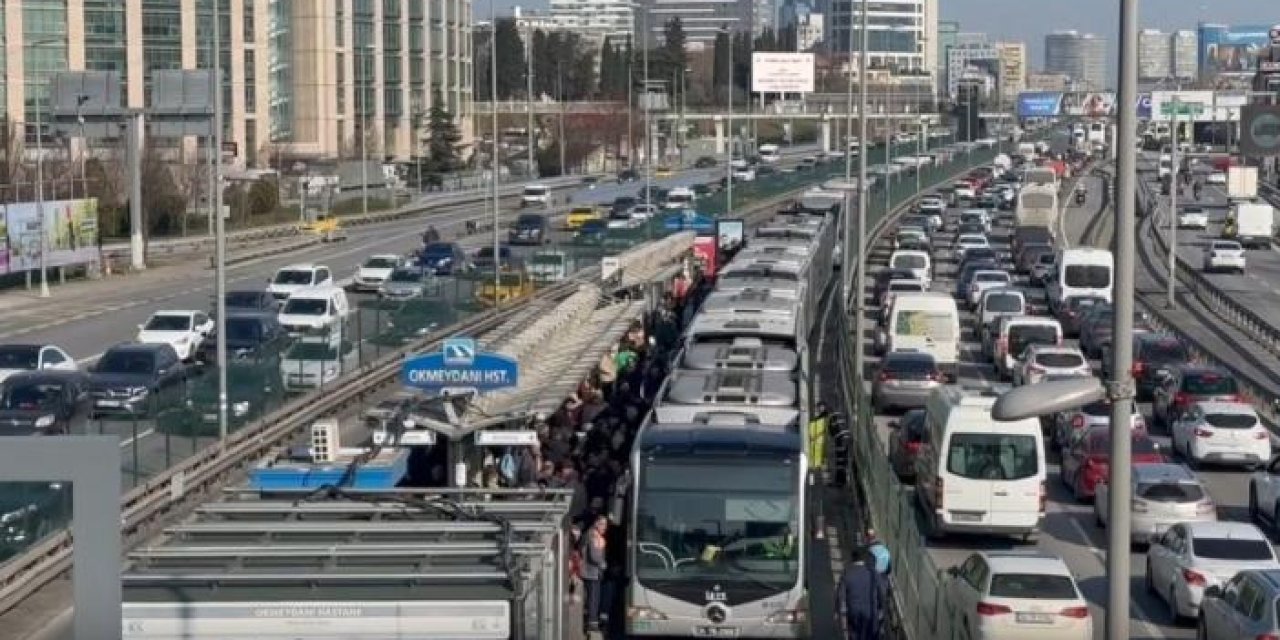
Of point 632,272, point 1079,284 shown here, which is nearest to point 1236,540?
point 632,272

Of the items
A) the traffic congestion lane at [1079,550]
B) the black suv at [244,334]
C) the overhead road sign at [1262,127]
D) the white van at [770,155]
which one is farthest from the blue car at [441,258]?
the white van at [770,155]

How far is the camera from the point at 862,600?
17.2 m

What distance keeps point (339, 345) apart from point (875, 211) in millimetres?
47872

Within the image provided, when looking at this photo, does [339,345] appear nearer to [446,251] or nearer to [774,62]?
[446,251]

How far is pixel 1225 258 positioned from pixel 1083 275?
70.8 feet

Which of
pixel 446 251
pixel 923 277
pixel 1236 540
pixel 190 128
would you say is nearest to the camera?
pixel 1236 540

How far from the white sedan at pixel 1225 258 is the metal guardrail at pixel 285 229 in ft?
104

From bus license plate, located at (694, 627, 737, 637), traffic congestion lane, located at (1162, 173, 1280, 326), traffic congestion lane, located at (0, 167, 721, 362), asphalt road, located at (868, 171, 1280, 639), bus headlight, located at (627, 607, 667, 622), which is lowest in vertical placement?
traffic congestion lane, located at (1162, 173, 1280, 326)

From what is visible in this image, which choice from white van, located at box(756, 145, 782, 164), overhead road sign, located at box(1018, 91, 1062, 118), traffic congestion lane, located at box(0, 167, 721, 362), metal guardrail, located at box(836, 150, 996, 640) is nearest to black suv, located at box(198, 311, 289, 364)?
traffic congestion lane, located at box(0, 167, 721, 362)

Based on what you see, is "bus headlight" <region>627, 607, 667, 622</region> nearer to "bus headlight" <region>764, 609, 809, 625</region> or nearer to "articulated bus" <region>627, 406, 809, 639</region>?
"articulated bus" <region>627, 406, 809, 639</region>

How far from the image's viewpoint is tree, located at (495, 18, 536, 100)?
165000 millimetres

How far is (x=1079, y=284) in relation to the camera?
52.2m

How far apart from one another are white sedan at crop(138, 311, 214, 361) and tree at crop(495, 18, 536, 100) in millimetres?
123375

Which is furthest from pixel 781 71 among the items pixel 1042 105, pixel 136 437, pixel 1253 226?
pixel 136 437
